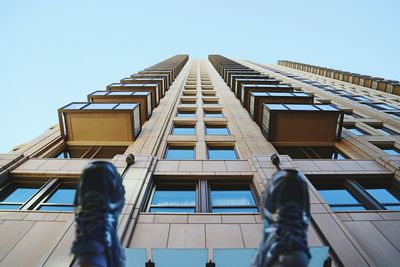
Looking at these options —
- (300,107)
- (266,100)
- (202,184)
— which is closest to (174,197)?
(202,184)

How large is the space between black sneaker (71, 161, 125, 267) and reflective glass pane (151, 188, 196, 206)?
572cm

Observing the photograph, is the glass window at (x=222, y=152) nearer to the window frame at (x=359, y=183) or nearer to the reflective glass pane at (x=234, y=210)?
the window frame at (x=359, y=183)

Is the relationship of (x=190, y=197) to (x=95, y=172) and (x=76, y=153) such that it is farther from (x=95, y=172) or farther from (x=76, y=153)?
(x=76, y=153)

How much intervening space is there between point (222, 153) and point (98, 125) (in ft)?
23.1

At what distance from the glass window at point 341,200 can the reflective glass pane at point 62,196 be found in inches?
382

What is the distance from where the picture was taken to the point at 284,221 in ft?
10.2

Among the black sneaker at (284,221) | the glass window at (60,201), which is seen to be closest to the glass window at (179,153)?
the glass window at (60,201)

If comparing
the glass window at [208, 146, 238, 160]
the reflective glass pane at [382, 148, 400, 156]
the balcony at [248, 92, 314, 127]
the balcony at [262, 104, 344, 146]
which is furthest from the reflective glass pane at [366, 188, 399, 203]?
the balcony at [248, 92, 314, 127]

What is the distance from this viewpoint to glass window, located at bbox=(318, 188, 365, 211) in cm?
902

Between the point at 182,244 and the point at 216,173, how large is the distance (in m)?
3.82

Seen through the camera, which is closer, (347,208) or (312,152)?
(347,208)

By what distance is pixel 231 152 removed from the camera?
1325 cm

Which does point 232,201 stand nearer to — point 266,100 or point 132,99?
point 266,100

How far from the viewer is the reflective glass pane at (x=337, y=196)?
9.37 meters
